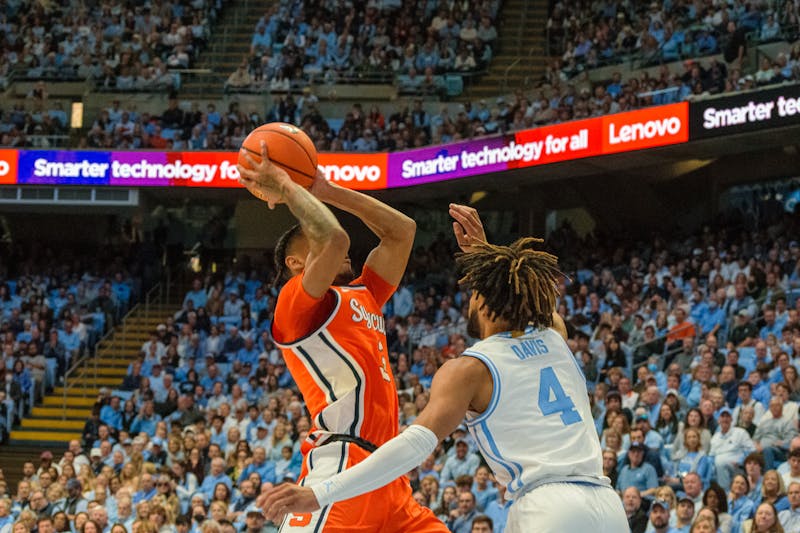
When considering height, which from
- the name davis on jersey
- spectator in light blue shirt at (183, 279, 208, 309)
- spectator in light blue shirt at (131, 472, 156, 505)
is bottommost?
spectator in light blue shirt at (131, 472, 156, 505)

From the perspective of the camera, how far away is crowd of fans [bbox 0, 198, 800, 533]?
10.8 m

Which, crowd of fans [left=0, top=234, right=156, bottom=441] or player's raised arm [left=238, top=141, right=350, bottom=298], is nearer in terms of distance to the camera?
player's raised arm [left=238, top=141, right=350, bottom=298]

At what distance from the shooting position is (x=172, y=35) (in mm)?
24672

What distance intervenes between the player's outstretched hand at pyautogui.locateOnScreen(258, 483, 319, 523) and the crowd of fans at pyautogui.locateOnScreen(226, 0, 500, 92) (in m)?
19.5

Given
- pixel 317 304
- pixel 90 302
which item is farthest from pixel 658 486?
pixel 90 302

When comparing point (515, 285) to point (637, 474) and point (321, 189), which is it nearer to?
point (321, 189)

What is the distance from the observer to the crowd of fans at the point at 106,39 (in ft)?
78.6

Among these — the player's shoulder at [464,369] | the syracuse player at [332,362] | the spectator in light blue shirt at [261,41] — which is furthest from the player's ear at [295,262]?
the spectator in light blue shirt at [261,41]

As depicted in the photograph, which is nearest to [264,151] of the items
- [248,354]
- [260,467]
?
[260,467]

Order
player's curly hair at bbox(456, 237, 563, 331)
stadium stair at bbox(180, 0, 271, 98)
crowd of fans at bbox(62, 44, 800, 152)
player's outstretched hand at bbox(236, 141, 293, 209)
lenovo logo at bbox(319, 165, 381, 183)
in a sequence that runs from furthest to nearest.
Answer: stadium stair at bbox(180, 0, 271, 98), lenovo logo at bbox(319, 165, 381, 183), crowd of fans at bbox(62, 44, 800, 152), player's outstretched hand at bbox(236, 141, 293, 209), player's curly hair at bbox(456, 237, 563, 331)

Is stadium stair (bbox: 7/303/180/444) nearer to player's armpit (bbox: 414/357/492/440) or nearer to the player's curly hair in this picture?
the player's curly hair

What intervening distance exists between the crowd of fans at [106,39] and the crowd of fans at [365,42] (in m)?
1.58

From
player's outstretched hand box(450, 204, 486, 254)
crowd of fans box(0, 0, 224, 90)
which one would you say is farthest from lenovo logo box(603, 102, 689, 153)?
player's outstretched hand box(450, 204, 486, 254)

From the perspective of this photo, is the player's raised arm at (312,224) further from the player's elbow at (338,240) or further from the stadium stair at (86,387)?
the stadium stair at (86,387)
